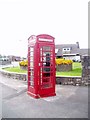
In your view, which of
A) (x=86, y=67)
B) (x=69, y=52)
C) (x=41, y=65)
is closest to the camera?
(x=41, y=65)

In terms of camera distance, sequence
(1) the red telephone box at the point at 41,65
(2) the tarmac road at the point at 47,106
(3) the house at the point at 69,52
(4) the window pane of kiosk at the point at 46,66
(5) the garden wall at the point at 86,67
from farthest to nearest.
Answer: (3) the house at the point at 69,52, (5) the garden wall at the point at 86,67, (4) the window pane of kiosk at the point at 46,66, (1) the red telephone box at the point at 41,65, (2) the tarmac road at the point at 47,106

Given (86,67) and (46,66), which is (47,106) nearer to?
(46,66)

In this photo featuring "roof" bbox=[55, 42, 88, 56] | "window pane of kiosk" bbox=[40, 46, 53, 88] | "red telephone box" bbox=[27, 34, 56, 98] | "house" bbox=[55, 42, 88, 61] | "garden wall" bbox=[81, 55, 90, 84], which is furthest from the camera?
"roof" bbox=[55, 42, 88, 56]

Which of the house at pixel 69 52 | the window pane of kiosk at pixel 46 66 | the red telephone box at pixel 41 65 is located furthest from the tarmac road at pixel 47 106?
the house at pixel 69 52

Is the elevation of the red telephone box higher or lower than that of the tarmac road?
higher

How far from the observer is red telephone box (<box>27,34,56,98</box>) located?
7484 millimetres

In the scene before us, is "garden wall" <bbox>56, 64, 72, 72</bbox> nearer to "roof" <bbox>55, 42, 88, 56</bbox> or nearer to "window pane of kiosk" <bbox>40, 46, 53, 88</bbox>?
"window pane of kiosk" <bbox>40, 46, 53, 88</bbox>

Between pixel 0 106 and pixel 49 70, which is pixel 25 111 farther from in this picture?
pixel 49 70

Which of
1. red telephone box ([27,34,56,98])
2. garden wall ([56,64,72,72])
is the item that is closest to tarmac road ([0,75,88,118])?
red telephone box ([27,34,56,98])

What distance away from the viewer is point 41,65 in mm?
7566

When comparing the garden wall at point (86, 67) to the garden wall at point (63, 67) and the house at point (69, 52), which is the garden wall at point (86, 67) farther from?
the house at point (69, 52)

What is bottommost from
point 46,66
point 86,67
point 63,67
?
point 63,67

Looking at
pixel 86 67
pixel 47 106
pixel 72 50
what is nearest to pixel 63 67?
pixel 86 67

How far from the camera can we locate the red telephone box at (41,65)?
748cm
